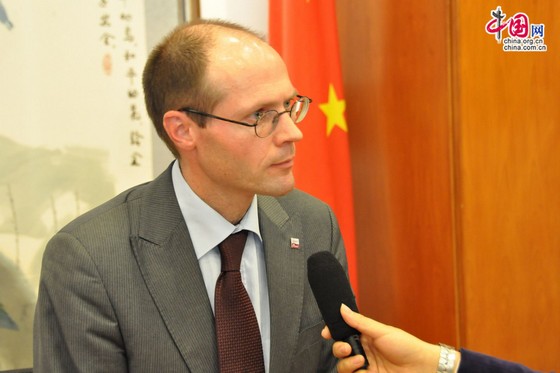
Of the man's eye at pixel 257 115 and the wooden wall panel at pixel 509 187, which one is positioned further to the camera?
the wooden wall panel at pixel 509 187

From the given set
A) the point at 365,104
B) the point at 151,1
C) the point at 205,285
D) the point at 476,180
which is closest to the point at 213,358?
the point at 205,285

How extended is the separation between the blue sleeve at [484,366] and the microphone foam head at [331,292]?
0.30 meters

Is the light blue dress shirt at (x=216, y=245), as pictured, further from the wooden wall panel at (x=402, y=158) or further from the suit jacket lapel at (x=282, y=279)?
the wooden wall panel at (x=402, y=158)

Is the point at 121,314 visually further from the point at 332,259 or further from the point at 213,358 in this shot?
the point at 332,259

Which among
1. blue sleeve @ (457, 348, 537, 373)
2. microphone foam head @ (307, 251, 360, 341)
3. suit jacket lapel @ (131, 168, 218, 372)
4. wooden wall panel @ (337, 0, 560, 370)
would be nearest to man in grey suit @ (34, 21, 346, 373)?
suit jacket lapel @ (131, 168, 218, 372)

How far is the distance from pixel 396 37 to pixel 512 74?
0.47m

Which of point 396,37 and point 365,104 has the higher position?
point 396,37

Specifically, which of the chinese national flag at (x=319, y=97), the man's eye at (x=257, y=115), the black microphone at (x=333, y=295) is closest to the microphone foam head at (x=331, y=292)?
the black microphone at (x=333, y=295)

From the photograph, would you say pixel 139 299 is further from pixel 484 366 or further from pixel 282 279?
pixel 484 366

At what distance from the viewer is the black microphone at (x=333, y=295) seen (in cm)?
136

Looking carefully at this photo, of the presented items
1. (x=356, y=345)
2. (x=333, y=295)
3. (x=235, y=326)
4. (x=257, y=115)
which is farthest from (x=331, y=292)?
(x=257, y=115)

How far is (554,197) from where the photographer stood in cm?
254

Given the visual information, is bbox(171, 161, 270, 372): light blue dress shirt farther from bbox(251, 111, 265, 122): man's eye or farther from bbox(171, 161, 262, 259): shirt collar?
bbox(251, 111, 265, 122): man's eye

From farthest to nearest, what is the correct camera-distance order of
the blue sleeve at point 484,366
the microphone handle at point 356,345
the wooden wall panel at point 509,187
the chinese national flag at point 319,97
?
the chinese national flag at point 319,97 < the wooden wall panel at point 509,187 < the blue sleeve at point 484,366 < the microphone handle at point 356,345
